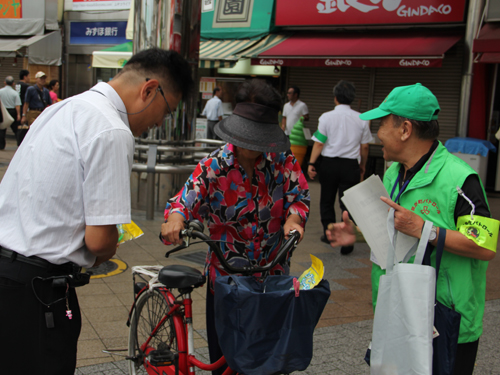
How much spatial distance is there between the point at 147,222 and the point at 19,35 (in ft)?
56.4

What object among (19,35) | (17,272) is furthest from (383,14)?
(19,35)

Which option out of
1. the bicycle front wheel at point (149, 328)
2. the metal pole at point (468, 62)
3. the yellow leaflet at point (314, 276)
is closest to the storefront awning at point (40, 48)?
the metal pole at point (468, 62)

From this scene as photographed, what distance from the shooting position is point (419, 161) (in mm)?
2301

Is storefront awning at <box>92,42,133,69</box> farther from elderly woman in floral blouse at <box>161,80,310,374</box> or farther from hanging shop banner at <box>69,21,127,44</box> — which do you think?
elderly woman in floral blouse at <box>161,80,310,374</box>

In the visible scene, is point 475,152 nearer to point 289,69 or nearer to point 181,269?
point 289,69

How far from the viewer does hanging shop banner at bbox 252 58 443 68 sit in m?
10.7

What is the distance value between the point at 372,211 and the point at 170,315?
1203 millimetres

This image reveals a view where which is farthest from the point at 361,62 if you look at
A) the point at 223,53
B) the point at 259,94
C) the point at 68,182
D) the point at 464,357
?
the point at 68,182

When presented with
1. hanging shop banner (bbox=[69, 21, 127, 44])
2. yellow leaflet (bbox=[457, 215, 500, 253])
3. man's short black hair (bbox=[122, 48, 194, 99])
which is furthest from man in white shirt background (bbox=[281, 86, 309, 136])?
yellow leaflet (bbox=[457, 215, 500, 253])

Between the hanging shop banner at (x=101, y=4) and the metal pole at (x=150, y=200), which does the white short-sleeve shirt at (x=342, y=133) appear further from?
the hanging shop banner at (x=101, y=4)

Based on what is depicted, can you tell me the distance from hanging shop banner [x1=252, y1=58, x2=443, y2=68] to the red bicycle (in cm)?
929

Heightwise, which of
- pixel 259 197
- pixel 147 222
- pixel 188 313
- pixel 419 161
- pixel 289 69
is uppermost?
pixel 289 69

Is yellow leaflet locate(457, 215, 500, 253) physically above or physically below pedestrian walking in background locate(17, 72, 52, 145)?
below

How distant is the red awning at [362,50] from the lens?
429 inches
